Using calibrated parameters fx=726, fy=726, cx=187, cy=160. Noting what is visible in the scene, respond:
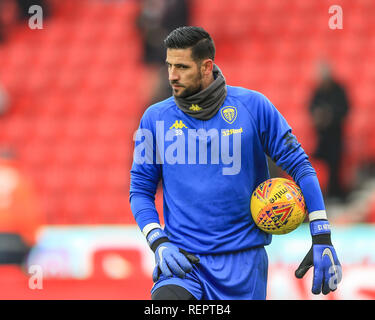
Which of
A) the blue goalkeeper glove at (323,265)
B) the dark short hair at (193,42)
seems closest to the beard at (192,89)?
the dark short hair at (193,42)

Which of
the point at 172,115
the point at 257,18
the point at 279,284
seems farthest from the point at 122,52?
the point at 172,115

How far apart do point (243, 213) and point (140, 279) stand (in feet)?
14.7

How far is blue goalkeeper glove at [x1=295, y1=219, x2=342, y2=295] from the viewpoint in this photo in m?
3.54

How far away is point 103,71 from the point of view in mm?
12297

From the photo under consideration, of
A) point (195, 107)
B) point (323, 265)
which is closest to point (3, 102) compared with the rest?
point (195, 107)

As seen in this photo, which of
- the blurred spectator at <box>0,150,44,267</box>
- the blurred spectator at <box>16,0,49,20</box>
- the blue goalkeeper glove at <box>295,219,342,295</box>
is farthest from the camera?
the blurred spectator at <box>16,0,49,20</box>

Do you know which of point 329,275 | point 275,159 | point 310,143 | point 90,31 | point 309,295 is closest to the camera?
point 329,275

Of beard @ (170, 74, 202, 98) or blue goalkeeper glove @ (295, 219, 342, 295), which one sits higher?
beard @ (170, 74, 202, 98)

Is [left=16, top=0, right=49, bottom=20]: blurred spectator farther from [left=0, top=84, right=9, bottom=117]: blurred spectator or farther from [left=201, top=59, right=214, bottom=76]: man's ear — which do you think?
[left=201, top=59, right=214, bottom=76]: man's ear

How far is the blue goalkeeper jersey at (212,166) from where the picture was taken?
3.72 meters

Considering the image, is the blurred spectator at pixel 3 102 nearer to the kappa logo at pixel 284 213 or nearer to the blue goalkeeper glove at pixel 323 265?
the kappa logo at pixel 284 213

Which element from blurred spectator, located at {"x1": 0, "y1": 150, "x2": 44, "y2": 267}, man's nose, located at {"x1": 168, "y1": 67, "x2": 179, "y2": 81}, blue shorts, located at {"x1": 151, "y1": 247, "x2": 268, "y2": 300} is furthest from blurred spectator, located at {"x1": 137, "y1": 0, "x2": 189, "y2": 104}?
blue shorts, located at {"x1": 151, "y1": 247, "x2": 268, "y2": 300}

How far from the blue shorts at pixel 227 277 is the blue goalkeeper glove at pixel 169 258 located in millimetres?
89

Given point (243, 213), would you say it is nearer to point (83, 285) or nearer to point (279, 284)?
point (279, 284)
